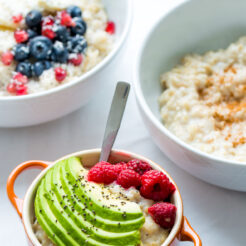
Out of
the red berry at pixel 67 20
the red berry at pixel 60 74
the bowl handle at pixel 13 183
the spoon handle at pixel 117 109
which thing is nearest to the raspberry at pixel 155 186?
the spoon handle at pixel 117 109

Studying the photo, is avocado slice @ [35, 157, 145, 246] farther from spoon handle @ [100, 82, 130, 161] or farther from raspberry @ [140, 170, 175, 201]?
spoon handle @ [100, 82, 130, 161]

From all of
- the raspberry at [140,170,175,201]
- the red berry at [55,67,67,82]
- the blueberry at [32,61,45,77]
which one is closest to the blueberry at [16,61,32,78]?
the blueberry at [32,61,45,77]

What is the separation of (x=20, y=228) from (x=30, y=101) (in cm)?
49

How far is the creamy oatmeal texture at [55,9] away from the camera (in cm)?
190

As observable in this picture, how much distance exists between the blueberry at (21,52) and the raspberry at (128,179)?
2.77 feet

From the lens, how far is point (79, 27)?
202 centimetres

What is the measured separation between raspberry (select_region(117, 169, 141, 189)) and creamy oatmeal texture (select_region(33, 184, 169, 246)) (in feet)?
0.06

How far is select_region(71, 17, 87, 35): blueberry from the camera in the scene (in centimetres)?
202

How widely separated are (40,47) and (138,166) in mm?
811

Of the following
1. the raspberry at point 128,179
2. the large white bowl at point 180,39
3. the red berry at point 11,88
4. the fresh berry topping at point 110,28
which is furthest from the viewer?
the fresh berry topping at point 110,28

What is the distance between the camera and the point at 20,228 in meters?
1.64

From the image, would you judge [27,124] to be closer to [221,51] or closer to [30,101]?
[30,101]

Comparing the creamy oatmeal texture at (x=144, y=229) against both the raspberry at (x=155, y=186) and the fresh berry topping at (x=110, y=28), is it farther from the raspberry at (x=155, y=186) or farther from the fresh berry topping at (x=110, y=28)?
the fresh berry topping at (x=110, y=28)

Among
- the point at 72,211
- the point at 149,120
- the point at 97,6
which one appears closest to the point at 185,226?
the point at 72,211
